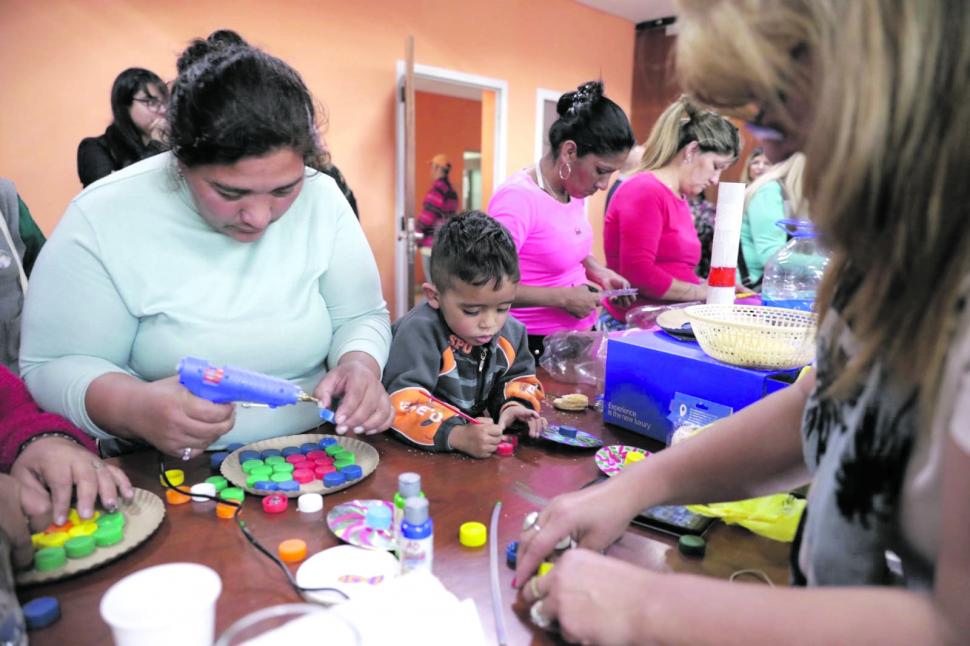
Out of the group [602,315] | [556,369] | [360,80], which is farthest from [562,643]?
[360,80]

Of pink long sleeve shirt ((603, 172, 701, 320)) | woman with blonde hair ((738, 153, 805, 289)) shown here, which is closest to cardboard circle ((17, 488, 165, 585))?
pink long sleeve shirt ((603, 172, 701, 320))

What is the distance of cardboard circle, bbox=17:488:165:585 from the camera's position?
741mm

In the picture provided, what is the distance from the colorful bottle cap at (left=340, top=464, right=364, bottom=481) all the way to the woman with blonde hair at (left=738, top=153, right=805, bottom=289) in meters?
2.27

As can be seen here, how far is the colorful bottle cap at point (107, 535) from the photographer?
0.80 m

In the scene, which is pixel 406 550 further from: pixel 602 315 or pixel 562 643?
pixel 602 315

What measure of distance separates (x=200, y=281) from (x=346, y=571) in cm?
62

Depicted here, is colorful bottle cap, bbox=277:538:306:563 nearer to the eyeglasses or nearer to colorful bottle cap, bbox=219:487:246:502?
colorful bottle cap, bbox=219:487:246:502

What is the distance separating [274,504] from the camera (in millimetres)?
931

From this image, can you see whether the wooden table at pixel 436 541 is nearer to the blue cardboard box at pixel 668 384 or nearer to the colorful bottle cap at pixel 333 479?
the colorful bottle cap at pixel 333 479

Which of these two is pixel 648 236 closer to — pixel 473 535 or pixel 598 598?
pixel 473 535

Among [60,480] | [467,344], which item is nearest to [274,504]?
[60,480]

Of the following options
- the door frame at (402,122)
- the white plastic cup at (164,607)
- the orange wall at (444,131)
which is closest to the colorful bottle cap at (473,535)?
the white plastic cup at (164,607)

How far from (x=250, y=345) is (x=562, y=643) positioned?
763 millimetres

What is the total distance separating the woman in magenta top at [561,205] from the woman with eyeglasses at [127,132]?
1.65 m
